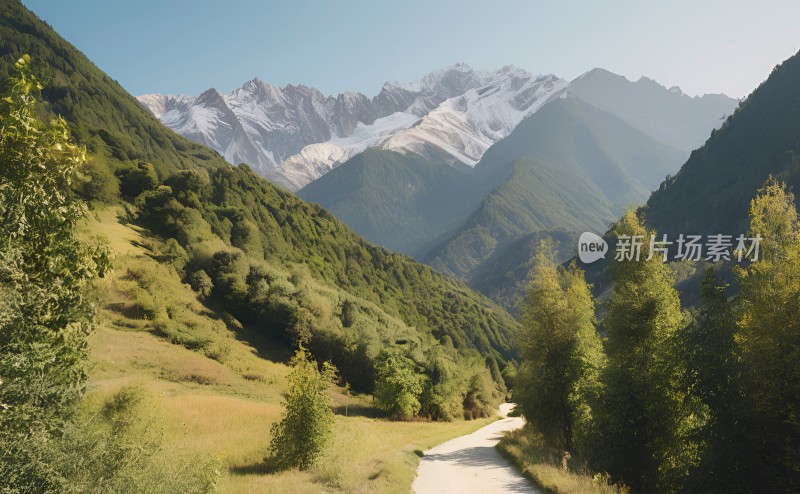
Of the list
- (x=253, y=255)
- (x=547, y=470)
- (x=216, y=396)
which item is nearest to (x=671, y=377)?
(x=547, y=470)

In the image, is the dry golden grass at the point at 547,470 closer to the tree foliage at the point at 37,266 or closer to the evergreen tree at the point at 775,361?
the evergreen tree at the point at 775,361

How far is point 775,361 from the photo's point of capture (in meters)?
15.1

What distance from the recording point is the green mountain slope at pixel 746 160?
160m

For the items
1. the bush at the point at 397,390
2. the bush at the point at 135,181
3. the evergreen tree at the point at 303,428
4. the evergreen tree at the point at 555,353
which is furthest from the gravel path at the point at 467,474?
the bush at the point at 135,181

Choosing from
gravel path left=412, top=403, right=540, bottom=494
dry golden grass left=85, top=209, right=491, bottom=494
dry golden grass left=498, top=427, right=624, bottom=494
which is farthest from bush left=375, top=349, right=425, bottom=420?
gravel path left=412, top=403, right=540, bottom=494

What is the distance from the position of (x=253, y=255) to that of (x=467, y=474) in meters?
79.9

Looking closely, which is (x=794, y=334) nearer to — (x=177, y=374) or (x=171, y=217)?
(x=177, y=374)

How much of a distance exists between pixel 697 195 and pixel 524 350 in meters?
204

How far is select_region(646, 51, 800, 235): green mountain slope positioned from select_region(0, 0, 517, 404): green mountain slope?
90850 millimetres

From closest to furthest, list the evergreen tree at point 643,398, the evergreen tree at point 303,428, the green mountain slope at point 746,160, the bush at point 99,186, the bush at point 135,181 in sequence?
the evergreen tree at point 643,398, the evergreen tree at point 303,428, the bush at point 99,186, the bush at point 135,181, the green mountain slope at point 746,160

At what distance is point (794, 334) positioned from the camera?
15.0 meters

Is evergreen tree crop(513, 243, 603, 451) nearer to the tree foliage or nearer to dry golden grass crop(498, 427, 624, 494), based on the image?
dry golden grass crop(498, 427, 624, 494)

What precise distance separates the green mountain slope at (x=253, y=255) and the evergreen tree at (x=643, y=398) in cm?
1264

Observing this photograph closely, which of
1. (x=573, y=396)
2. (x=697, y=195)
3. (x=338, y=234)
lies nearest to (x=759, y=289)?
(x=573, y=396)
